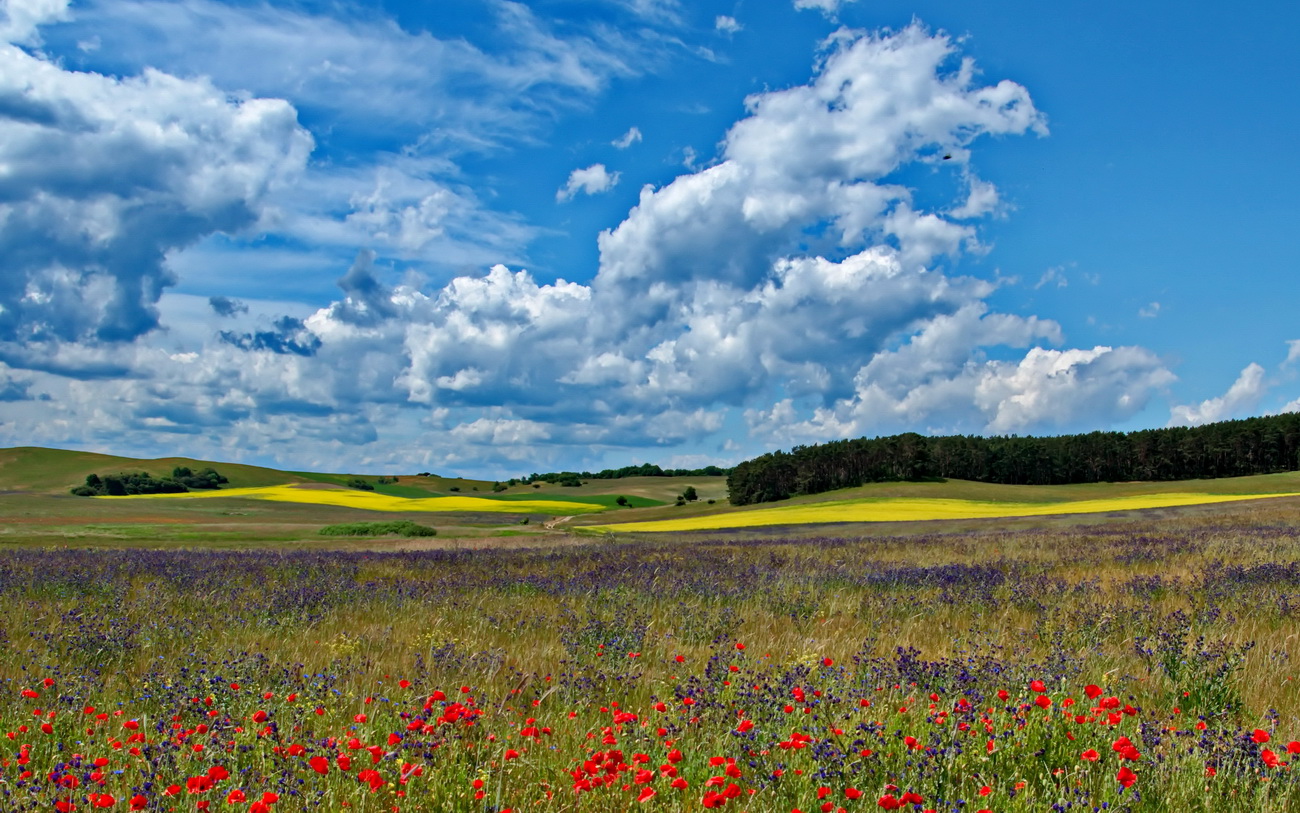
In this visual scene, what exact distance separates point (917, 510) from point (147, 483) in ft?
340

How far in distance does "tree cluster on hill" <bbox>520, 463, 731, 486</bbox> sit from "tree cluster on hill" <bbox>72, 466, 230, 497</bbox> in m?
57.5

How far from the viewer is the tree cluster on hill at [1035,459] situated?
110m

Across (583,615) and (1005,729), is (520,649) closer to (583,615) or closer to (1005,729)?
(583,615)

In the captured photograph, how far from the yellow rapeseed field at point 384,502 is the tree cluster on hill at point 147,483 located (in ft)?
21.1

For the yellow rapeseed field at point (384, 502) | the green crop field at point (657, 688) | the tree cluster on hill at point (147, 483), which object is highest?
the green crop field at point (657, 688)

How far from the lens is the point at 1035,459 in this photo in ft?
397

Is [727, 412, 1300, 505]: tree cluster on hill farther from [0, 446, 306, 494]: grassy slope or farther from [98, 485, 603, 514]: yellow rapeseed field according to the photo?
[0, 446, 306, 494]: grassy slope

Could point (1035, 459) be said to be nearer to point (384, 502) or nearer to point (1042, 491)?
point (1042, 491)

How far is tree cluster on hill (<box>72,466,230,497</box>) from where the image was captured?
4026 inches

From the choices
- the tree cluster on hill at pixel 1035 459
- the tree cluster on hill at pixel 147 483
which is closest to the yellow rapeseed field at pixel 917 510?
the tree cluster on hill at pixel 1035 459

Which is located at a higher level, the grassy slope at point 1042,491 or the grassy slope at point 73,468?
the grassy slope at point 73,468

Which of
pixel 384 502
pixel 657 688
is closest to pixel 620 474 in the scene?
pixel 384 502

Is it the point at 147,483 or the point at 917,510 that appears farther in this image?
the point at 147,483

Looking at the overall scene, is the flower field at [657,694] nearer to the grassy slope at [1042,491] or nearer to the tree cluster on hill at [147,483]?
the grassy slope at [1042,491]
